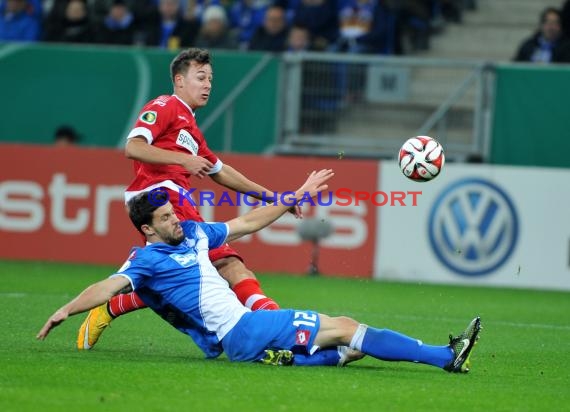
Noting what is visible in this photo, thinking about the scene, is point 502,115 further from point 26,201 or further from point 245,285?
point 245,285

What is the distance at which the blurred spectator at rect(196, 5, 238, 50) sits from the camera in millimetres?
18672

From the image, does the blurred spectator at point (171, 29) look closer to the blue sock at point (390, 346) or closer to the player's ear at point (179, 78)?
the player's ear at point (179, 78)

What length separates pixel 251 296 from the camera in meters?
8.90

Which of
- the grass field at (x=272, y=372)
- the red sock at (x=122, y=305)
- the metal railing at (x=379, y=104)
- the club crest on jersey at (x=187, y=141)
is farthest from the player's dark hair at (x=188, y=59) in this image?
the metal railing at (x=379, y=104)

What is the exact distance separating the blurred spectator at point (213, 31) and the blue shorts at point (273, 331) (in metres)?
11.0

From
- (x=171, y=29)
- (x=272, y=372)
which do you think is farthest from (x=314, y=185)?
(x=171, y=29)

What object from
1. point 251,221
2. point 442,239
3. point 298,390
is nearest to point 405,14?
point 442,239

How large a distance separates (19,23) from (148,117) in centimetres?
1137

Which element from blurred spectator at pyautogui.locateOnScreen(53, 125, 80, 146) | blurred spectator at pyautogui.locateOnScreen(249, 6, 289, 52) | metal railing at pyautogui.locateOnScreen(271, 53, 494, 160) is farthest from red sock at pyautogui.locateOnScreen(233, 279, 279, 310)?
blurred spectator at pyautogui.locateOnScreen(249, 6, 289, 52)

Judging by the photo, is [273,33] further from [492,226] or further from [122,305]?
[122,305]

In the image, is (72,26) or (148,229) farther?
(72,26)

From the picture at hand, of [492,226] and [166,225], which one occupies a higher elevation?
[166,225]

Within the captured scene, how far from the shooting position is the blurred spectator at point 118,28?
19.3 m

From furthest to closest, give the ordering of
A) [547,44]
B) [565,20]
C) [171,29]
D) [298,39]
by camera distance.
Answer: [171,29], [298,39], [565,20], [547,44]
